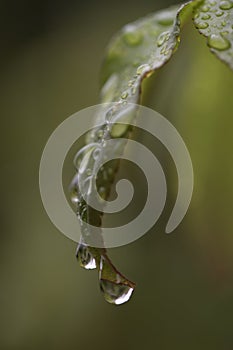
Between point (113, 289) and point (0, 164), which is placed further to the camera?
point (0, 164)

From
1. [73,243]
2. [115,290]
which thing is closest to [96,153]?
[115,290]

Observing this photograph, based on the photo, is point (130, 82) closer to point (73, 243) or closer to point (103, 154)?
point (103, 154)

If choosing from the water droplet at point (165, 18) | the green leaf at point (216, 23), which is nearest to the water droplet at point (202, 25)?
the green leaf at point (216, 23)

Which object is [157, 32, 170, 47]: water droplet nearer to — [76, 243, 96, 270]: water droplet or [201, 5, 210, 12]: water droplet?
[201, 5, 210, 12]: water droplet

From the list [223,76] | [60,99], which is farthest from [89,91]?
[223,76]

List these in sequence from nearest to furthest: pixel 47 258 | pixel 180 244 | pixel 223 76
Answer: pixel 223 76 → pixel 180 244 → pixel 47 258

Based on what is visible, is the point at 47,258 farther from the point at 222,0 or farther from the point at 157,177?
the point at 222,0

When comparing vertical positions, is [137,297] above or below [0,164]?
below
